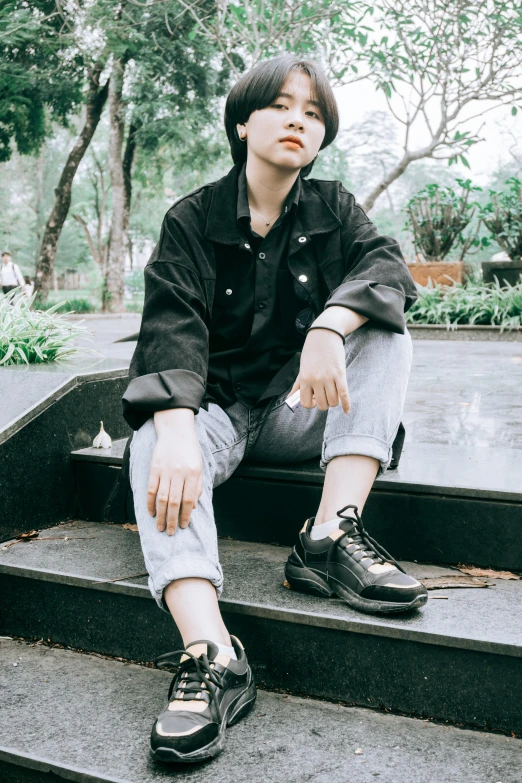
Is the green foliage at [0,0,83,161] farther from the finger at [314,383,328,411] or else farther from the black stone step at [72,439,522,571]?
the finger at [314,383,328,411]

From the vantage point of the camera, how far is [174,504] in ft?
4.73

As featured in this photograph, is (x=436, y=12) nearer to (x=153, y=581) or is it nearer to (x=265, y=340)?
(x=265, y=340)

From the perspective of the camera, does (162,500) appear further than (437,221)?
No

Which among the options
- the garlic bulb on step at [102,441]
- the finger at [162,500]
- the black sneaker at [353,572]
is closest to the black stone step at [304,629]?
the black sneaker at [353,572]

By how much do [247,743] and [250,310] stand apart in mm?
1016

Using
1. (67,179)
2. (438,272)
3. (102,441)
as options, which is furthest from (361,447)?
(67,179)

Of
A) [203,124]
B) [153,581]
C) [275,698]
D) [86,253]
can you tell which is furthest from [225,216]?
[86,253]

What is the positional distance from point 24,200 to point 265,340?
39.3 m

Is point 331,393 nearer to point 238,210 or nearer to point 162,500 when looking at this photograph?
point 162,500

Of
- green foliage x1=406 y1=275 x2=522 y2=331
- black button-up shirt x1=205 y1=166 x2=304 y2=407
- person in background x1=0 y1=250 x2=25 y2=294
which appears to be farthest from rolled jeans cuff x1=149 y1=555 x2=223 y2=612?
person in background x1=0 y1=250 x2=25 y2=294

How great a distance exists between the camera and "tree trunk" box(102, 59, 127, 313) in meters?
15.5

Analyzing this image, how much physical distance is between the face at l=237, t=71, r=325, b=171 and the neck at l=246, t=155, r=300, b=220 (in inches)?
1.3

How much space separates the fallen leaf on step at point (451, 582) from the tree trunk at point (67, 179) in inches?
599

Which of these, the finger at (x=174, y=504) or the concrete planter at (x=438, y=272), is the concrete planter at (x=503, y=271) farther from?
the finger at (x=174, y=504)
